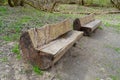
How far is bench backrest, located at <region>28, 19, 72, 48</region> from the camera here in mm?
3516

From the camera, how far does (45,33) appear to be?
3.89 meters

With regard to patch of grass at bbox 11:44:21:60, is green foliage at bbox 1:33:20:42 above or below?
above

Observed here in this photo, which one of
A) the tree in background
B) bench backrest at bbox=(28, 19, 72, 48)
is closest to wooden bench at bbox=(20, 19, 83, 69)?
bench backrest at bbox=(28, 19, 72, 48)

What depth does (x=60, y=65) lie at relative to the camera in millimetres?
3957

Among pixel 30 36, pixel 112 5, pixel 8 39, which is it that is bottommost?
pixel 112 5

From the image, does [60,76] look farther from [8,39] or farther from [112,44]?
[112,44]

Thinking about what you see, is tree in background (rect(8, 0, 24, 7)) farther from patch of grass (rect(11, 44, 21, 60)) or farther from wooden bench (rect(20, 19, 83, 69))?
wooden bench (rect(20, 19, 83, 69))

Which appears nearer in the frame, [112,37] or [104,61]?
[104,61]

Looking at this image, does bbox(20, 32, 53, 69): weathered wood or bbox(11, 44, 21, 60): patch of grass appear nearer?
bbox(20, 32, 53, 69): weathered wood

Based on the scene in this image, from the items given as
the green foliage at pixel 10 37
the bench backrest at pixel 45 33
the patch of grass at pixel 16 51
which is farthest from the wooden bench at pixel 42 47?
the green foliage at pixel 10 37

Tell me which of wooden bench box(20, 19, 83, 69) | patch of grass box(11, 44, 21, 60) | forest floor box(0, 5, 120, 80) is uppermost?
wooden bench box(20, 19, 83, 69)

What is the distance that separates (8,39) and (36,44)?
51.4 inches

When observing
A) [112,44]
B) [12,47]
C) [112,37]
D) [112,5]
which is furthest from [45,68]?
[112,5]

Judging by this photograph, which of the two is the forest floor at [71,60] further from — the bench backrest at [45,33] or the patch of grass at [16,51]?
the bench backrest at [45,33]
